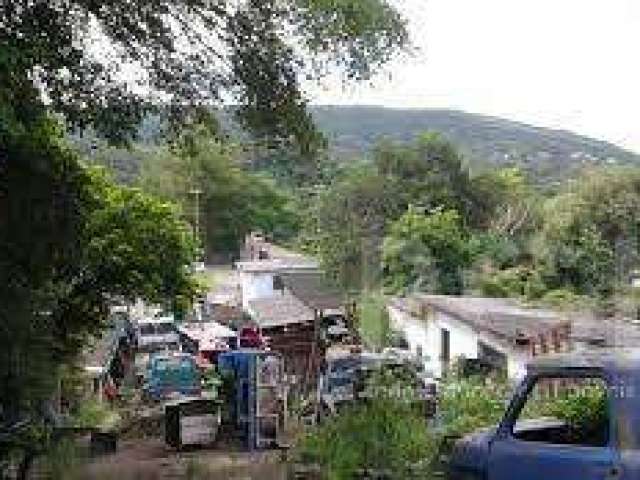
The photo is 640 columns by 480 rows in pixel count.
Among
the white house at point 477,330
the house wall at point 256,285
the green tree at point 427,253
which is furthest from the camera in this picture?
the house wall at point 256,285

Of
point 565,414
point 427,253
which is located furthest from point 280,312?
point 565,414

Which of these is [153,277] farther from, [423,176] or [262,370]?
[423,176]

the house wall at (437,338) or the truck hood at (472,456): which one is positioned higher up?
the truck hood at (472,456)

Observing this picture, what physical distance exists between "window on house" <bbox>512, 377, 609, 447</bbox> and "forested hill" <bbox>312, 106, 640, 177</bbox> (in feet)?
318

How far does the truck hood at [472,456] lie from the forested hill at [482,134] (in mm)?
97135

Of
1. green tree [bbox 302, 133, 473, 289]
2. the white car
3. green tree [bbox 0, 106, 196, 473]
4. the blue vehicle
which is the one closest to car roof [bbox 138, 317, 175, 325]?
the white car

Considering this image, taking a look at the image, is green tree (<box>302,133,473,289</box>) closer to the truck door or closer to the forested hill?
the forested hill

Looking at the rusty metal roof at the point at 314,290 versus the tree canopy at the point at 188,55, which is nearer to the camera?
the tree canopy at the point at 188,55

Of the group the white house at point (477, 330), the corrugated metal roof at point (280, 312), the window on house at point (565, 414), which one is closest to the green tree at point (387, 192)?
the corrugated metal roof at point (280, 312)

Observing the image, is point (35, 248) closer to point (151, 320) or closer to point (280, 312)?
point (280, 312)

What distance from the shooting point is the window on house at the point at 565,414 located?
7.93 metres

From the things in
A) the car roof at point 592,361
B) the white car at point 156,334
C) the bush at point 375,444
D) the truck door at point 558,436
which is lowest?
the white car at point 156,334

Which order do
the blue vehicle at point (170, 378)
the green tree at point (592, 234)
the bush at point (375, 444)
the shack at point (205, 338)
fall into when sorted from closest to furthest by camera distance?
the bush at point (375, 444)
the blue vehicle at point (170, 378)
the green tree at point (592, 234)
the shack at point (205, 338)

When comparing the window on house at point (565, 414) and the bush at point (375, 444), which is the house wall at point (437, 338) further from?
the window on house at point (565, 414)
